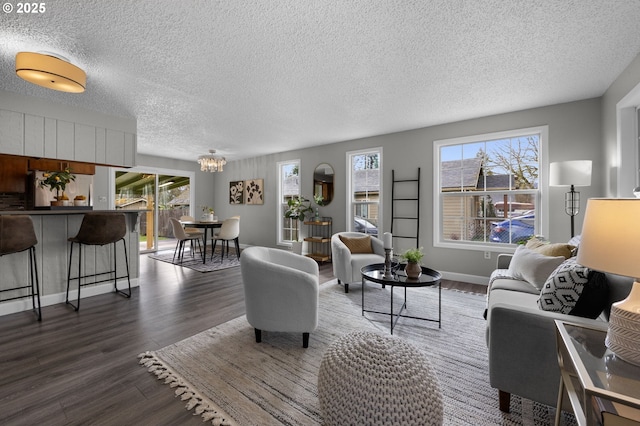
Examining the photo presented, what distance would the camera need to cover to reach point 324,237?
605cm

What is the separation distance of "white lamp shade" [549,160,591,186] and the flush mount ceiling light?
16.2 ft

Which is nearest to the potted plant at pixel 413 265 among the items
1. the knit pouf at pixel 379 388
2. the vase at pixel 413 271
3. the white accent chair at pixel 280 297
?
the vase at pixel 413 271

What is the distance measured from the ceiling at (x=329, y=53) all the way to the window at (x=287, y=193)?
8.48 ft

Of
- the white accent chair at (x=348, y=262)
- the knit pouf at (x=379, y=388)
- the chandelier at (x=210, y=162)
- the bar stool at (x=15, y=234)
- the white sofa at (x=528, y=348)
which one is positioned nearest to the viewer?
the knit pouf at (x=379, y=388)

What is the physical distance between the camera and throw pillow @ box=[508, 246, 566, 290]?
2.20m

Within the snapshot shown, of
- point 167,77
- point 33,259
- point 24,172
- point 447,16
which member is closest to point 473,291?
point 447,16

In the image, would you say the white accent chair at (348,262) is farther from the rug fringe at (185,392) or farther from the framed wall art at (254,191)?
the framed wall art at (254,191)

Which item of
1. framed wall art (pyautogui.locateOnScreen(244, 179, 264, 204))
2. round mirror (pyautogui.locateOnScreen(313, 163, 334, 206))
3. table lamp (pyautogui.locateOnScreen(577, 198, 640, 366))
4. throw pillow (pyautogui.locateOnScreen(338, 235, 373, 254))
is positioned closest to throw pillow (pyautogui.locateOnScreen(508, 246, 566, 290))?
table lamp (pyautogui.locateOnScreen(577, 198, 640, 366))

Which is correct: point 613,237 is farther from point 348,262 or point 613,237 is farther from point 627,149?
point 627,149

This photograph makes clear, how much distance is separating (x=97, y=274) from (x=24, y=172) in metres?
2.45

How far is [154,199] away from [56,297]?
4.14 metres

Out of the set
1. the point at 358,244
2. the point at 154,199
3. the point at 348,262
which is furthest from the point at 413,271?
the point at 154,199

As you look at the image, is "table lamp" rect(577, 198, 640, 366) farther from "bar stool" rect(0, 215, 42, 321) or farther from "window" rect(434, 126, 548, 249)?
"bar stool" rect(0, 215, 42, 321)

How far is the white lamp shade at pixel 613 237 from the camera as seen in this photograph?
0.93m
